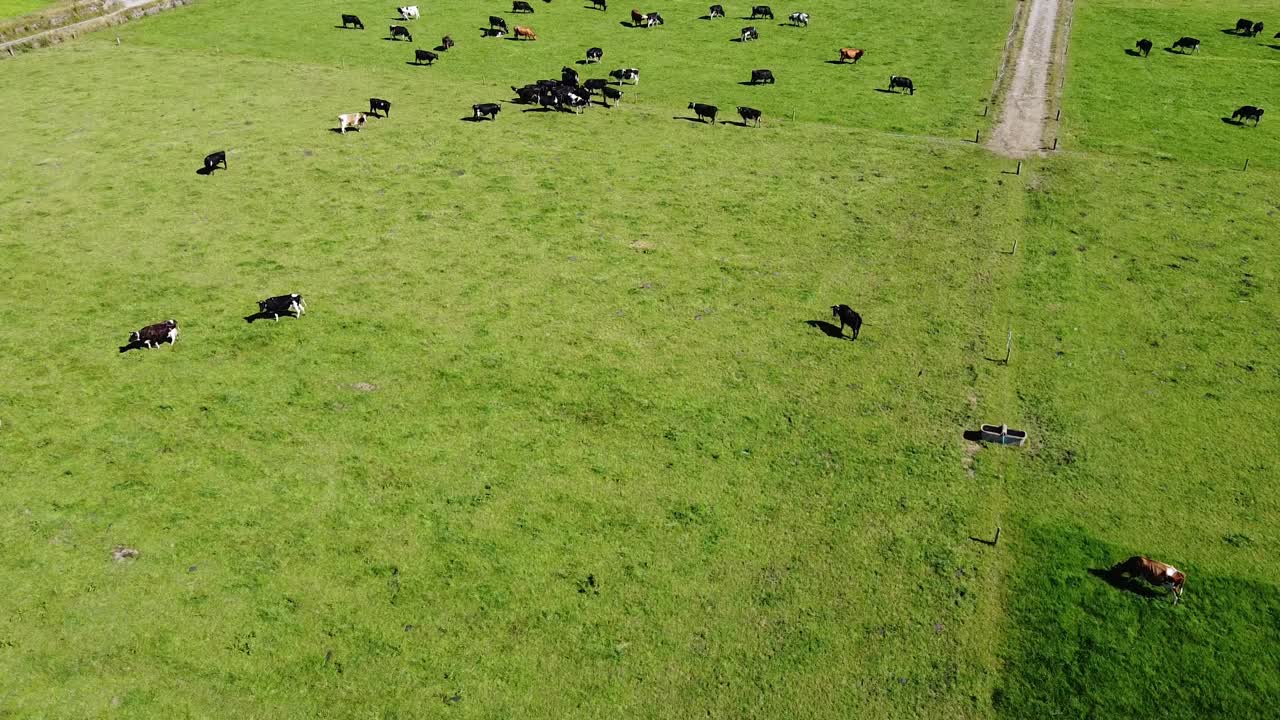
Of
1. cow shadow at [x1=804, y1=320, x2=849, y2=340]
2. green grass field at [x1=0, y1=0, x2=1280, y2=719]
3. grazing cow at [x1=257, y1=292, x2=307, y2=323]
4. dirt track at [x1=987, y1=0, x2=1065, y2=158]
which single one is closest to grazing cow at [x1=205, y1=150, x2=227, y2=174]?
green grass field at [x1=0, y1=0, x2=1280, y2=719]

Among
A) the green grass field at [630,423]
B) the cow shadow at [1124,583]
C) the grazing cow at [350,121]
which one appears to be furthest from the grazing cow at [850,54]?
the cow shadow at [1124,583]

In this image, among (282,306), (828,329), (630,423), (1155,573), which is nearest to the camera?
(1155,573)

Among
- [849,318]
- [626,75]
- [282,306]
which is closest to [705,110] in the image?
[626,75]

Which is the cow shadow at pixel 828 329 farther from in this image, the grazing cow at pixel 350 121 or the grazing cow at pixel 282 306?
the grazing cow at pixel 350 121

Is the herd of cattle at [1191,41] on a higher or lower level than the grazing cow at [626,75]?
lower

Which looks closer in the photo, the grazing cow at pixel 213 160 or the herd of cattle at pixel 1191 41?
the grazing cow at pixel 213 160

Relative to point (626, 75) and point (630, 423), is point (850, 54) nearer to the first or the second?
point (626, 75)

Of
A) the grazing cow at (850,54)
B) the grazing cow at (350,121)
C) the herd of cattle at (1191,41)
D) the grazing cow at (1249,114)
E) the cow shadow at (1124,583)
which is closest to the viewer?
the cow shadow at (1124,583)
